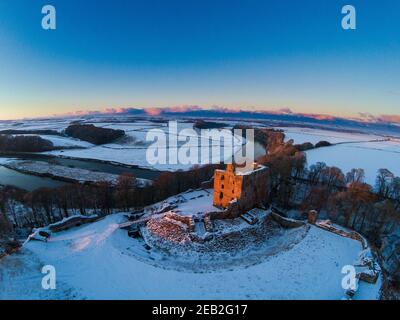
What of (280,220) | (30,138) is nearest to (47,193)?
(280,220)

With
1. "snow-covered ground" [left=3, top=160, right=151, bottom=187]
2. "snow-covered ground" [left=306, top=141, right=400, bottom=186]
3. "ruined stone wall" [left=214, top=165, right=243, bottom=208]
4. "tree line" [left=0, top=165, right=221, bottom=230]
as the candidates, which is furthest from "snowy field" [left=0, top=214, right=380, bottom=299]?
"snow-covered ground" [left=306, top=141, right=400, bottom=186]

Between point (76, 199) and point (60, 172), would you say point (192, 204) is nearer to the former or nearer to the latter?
point (76, 199)

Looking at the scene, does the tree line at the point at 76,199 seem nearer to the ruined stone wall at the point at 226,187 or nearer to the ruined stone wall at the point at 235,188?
the ruined stone wall at the point at 226,187

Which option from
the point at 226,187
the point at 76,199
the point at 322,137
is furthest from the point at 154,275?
the point at 322,137

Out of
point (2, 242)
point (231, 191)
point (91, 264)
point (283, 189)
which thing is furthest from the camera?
point (283, 189)

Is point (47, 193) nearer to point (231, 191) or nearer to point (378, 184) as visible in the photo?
point (231, 191)

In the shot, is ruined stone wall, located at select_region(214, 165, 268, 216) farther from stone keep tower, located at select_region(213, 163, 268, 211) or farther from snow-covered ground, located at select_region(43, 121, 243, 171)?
snow-covered ground, located at select_region(43, 121, 243, 171)
